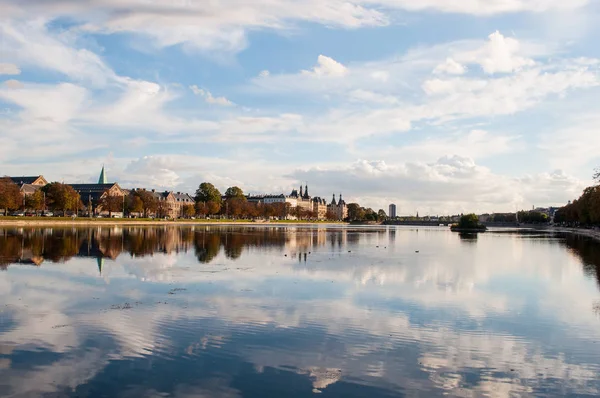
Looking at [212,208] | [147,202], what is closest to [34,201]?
[147,202]

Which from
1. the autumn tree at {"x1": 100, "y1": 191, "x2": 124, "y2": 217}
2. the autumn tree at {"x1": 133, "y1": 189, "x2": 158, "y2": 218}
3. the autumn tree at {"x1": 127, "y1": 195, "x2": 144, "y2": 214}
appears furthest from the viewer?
the autumn tree at {"x1": 133, "y1": 189, "x2": 158, "y2": 218}

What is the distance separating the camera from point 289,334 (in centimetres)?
1741

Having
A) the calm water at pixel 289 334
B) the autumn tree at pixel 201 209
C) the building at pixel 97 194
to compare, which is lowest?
the calm water at pixel 289 334

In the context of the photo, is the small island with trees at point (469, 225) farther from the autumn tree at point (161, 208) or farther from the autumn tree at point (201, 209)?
the autumn tree at point (161, 208)

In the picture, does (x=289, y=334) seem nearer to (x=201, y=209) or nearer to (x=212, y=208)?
(x=212, y=208)

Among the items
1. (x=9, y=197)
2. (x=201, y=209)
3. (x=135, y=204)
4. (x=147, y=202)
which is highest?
(x=147, y=202)

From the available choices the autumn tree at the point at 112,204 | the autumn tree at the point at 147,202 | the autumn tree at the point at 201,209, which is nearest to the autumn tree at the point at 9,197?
the autumn tree at the point at 112,204

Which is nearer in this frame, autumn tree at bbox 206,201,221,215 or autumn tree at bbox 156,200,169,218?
autumn tree at bbox 156,200,169,218

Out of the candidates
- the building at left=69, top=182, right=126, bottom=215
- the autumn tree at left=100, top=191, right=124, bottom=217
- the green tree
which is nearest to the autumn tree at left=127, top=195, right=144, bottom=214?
the autumn tree at left=100, top=191, right=124, bottom=217

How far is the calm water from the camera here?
1276cm

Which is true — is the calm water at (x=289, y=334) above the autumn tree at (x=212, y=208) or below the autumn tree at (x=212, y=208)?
below

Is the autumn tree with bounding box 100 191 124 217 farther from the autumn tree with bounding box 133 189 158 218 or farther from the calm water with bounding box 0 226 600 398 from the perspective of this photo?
the calm water with bounding box 0 226 600 398

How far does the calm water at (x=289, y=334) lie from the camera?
12.8 metres

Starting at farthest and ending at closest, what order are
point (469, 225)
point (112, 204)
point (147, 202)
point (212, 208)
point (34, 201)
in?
point (212, 208) → point (147, 202) → point (469, 225) → point (112, 204) → point (34, 201)
